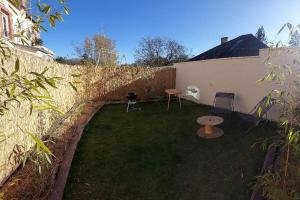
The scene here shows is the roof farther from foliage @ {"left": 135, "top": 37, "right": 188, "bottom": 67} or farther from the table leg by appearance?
foliage @ {"left": 135, "top": 37, "right": 188, "bottom": 67}

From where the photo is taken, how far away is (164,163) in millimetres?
4738

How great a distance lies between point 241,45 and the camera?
12578 mm

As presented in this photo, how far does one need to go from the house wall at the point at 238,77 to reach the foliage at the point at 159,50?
15271 millimetres

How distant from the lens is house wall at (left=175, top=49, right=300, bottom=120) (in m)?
6.61

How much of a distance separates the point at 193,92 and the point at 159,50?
16456 millimetres

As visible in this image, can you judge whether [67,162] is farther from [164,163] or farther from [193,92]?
[193,92]

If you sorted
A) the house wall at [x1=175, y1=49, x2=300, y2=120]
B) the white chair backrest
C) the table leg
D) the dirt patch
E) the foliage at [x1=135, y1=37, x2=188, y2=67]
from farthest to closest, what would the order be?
the foliage at [x1=135, y1=37, x2=188, y2=67]
the white chair backrest
the house wall at [x1=175, y1=49, x2=300, y2=120]
the table leg
the dirt patch

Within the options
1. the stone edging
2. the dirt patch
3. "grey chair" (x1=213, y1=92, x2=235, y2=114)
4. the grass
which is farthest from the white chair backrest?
the dirt patch

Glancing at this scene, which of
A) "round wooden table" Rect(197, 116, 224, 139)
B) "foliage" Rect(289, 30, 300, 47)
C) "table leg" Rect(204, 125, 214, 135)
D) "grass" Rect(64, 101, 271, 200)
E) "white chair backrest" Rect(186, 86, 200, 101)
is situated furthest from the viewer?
"white chair backrest" Rect(186, 86, 200, 101)

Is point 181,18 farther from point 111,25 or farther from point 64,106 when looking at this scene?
point 64,106

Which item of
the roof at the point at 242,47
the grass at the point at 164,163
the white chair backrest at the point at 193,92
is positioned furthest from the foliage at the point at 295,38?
the roof at the point at 242,47

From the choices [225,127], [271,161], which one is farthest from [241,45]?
[271,161]

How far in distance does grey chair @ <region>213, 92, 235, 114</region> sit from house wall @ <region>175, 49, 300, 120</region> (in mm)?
216

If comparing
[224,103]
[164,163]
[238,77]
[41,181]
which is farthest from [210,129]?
[41,181]
